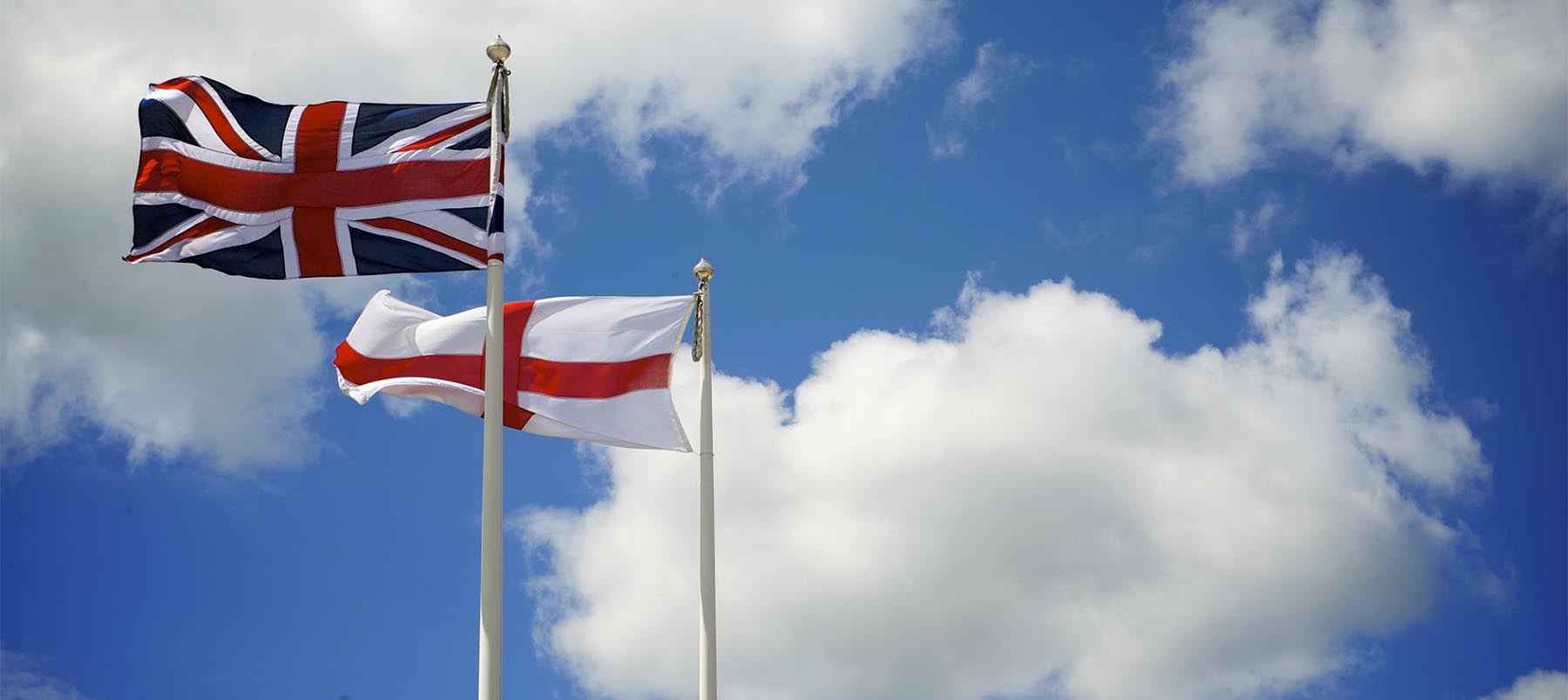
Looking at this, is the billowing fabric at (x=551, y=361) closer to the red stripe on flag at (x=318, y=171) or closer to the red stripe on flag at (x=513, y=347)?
the red stripe on flag at (x=513, y=347)

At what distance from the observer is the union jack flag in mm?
25438

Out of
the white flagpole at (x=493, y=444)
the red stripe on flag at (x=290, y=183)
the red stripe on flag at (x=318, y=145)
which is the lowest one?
the white flagpole at (x=493, y=444)

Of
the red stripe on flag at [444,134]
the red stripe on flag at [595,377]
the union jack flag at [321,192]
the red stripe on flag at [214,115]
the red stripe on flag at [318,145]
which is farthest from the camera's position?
the red stripe on flag at [595,377]

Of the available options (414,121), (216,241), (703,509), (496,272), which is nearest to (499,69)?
(414,121)

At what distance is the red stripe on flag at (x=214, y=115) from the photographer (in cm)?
2602

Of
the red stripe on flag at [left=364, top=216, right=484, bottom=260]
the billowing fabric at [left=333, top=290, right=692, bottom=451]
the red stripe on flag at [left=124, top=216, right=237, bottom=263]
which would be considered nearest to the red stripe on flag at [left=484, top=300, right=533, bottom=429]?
the billowing fabric at [left=333, top=290, right=692, bottom=451]

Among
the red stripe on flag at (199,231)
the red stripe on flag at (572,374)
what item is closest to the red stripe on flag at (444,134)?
the red stripe on flag at (199,231)

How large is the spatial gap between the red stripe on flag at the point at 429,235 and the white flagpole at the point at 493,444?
0.38m

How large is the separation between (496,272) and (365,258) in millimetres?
2293

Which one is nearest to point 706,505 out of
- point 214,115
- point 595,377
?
point 595,377

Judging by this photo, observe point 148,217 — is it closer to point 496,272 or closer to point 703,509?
point 496,272

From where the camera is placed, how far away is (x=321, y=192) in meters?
25.8

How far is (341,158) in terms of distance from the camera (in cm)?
2581

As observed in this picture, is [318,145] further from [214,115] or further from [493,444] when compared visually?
[493,444]
